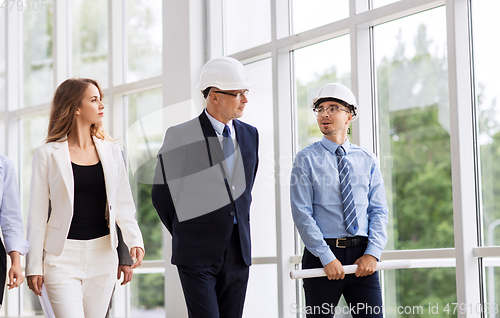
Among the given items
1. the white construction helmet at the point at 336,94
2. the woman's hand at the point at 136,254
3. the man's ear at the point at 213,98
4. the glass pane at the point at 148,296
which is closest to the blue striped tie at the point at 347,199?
the white construction helmet at the point at 336,94

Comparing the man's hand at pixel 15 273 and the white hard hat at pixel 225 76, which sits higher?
the white hard hat at pixel 225 76

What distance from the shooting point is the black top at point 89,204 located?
104 inches

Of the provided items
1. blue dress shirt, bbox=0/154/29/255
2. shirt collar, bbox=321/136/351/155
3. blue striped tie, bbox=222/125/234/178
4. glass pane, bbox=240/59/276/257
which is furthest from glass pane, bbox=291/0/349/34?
blue dress shirt, bbox=0/154/29/255

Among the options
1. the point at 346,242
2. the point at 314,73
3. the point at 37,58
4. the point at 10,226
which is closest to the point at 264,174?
the point at 314,73

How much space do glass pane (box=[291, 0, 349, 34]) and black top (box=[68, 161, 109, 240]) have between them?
77.3 inches

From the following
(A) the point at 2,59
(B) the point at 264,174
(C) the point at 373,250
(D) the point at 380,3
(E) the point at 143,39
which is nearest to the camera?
(C) the point at 373,250

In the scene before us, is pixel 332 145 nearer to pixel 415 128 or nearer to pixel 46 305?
pixel 415 128

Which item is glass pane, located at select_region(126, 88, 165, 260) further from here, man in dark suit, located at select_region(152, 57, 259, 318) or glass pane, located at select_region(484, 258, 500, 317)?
glass pane, located at select_region(484, 258, 500, 317)

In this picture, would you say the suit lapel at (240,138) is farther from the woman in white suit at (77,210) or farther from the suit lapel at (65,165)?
the suit lapel at (65,165)

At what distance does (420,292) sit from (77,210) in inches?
76.8

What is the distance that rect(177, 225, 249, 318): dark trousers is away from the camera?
8.52 feet

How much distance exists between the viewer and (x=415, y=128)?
134 inches

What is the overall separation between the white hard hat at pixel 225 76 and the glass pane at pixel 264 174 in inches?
60.6

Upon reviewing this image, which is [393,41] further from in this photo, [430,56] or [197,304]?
[197,304]
